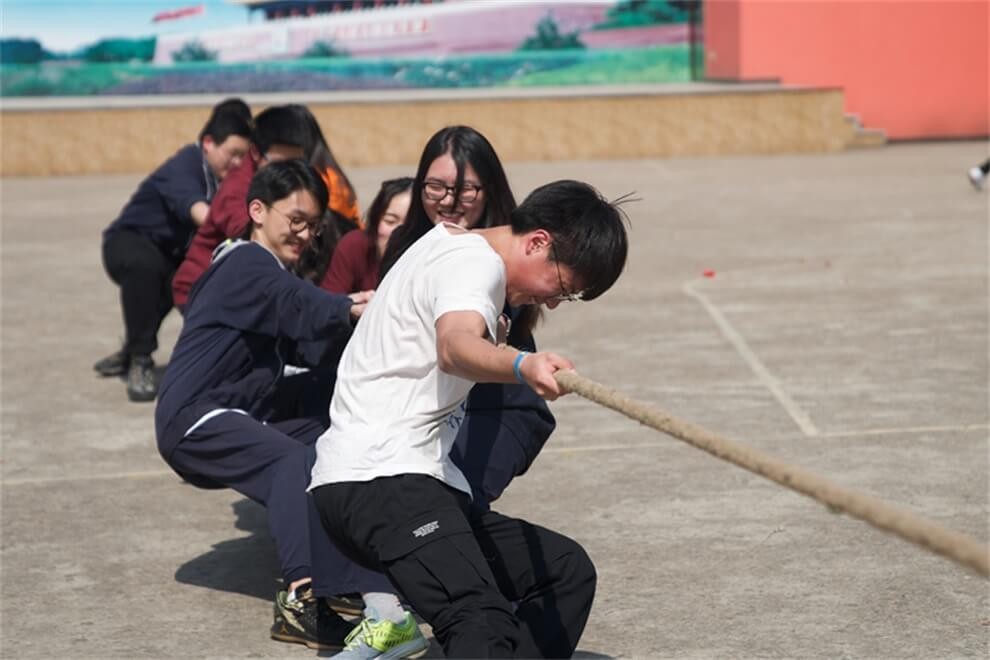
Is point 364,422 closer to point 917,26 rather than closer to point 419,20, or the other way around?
point 917,26

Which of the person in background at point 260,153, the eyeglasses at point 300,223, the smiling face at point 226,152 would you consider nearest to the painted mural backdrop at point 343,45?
the smiling face at point 226,152

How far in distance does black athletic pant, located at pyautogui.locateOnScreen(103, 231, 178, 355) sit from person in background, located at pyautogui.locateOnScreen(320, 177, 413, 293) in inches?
118

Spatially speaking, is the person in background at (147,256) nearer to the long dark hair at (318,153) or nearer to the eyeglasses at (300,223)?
the long dark hair at (318,153)

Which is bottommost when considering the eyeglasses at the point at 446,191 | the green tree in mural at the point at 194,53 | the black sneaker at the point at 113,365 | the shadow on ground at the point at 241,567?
the shadow on ground at the point at 241,567

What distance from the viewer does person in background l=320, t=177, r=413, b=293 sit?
Answer: 18.0ft

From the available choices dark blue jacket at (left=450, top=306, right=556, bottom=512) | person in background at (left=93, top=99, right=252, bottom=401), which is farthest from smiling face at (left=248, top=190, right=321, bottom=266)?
person in background at (left=93, top=99, right=252, bottom=401)

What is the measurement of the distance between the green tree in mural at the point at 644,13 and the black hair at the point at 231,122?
63.5 feet

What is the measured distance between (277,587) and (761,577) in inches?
63.6

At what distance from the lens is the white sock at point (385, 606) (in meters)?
4.09

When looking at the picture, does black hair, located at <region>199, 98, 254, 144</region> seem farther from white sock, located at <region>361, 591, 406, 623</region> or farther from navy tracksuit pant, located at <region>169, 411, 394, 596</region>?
white sock, located at <region>361, 591, 406, 623</region>

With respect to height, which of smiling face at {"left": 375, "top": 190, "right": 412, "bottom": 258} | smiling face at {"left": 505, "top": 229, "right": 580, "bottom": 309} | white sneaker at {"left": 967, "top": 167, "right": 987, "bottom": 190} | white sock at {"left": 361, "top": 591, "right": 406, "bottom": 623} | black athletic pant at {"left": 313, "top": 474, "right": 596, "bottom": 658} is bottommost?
white sock at {"left": 361, "top": 591, "right": 406, "bottom": 623}

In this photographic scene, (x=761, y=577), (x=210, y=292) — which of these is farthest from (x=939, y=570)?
(x=210, y=292)

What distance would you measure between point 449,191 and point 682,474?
7.01ft

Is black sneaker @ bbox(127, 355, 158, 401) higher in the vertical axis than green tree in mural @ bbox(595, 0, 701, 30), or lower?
lower
